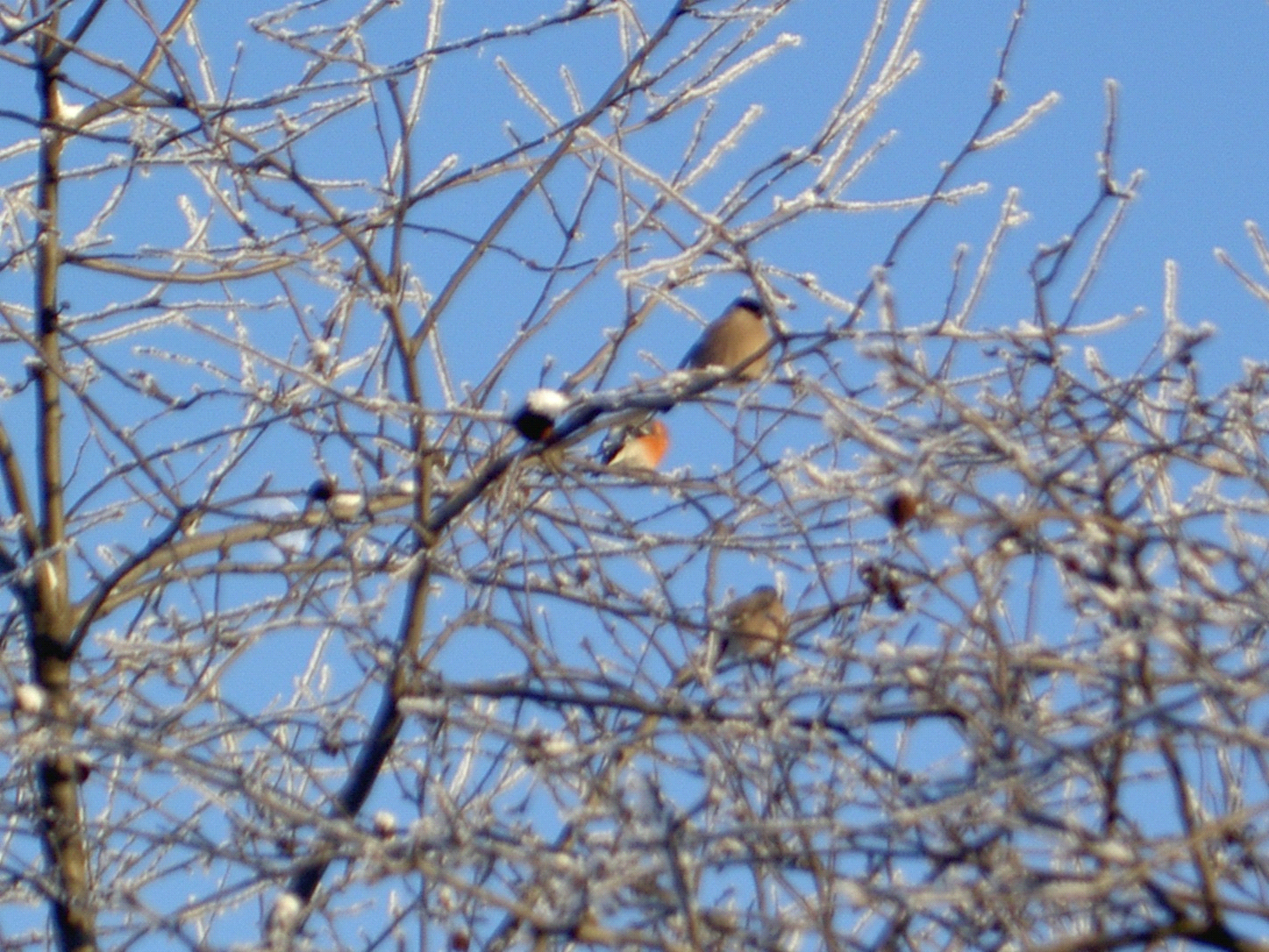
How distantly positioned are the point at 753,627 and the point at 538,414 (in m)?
1.25

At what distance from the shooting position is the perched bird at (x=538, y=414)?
3.61 metres

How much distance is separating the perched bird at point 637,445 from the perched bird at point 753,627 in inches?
55.9

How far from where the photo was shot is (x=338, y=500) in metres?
4.32

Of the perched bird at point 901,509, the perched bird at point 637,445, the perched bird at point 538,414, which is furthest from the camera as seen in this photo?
the perched bird at point 637,445

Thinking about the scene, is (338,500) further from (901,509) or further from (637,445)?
(637,445)

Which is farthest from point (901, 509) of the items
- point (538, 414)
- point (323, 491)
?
point (323, 491)

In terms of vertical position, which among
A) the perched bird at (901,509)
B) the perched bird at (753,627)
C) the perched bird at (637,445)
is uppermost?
the perched bird at (637,445)

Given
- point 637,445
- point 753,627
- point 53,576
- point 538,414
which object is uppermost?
point 637,445

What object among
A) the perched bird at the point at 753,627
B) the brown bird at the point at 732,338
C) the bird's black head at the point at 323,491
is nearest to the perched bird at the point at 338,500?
the bird's black head at the point at 323,491

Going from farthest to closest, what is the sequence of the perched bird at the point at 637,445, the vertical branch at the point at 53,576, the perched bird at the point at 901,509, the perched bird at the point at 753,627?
the perched bird at the point at 637,445, the vertical branch at the point at 53,576, the perched bird at the point at 753,627, the perched bird at the point at 901,509

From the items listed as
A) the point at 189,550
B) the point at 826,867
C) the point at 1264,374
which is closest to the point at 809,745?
the point at 826,867

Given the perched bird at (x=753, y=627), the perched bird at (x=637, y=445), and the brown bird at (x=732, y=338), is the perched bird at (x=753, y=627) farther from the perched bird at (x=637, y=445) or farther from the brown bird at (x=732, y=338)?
the brown bird at (x=732, y=338)

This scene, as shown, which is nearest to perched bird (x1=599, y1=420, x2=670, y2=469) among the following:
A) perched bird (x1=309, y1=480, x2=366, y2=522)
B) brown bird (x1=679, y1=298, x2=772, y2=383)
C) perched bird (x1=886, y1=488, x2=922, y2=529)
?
brown bird (x1=679, y1=298, x2=772, y2=383)

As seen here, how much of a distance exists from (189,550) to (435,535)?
958 mm
